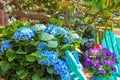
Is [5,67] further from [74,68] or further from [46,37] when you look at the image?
[74,68]

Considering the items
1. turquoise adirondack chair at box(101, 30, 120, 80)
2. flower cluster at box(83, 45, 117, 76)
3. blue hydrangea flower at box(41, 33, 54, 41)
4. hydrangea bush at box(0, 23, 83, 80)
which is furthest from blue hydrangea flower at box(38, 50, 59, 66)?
turquoise adirondack chair at box(101, 30, 120, 80)

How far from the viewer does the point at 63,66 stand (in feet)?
7.39

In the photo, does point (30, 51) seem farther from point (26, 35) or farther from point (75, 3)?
point (75, 3)

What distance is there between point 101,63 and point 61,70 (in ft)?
2.17

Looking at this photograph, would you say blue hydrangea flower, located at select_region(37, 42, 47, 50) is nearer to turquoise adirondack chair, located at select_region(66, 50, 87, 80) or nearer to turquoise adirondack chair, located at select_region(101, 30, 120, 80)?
turquoise adirondack chair, located at select_region(66, 50, 87, 80)

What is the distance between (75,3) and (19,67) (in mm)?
1261

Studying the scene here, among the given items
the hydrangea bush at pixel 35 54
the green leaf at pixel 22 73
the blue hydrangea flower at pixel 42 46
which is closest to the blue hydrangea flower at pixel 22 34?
the hydrangea bush at pixel 35 54

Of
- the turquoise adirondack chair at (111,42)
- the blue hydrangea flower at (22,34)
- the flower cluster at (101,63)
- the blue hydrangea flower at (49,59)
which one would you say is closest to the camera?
the blue hydrangea flower at (49,59)

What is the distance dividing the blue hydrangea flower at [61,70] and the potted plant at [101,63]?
59 centimetres

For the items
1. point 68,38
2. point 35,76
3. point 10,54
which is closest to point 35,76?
point 35,76

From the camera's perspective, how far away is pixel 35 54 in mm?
2223

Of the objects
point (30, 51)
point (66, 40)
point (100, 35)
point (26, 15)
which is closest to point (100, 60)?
point (66, 40)

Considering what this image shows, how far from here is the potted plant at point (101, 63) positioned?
2.80m

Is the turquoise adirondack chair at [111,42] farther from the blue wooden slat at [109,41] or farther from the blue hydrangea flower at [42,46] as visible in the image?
the blue hydrangea flower at [42,46]
